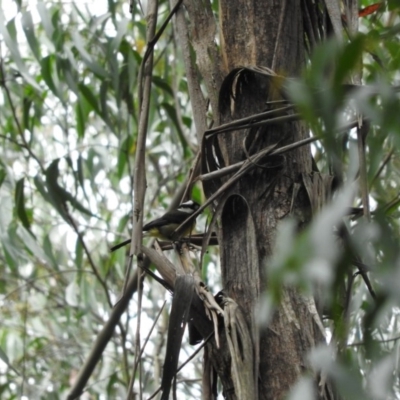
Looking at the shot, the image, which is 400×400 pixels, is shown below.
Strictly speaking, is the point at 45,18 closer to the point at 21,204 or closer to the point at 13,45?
the point at 13,45

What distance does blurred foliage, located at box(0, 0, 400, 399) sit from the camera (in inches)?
30.4

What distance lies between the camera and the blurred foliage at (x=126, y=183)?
772mm

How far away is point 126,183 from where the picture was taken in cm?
531

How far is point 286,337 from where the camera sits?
4.20 feet

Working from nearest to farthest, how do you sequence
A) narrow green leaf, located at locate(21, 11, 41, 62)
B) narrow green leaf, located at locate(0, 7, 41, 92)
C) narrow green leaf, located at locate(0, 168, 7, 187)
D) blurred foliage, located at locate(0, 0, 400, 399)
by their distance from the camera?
blurred foliage, located at locate(0, 0, 400, 399)
narrow green leaf, located at locate(0, 7, 41, 92)
narrow green leaf, located at locate(21, 11, 41, 62)
narrow green leaf, located at locate(0, 168, 7, 187)

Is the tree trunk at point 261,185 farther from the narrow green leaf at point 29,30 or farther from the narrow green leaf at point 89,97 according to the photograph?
the narrow green leaf at point 89,97

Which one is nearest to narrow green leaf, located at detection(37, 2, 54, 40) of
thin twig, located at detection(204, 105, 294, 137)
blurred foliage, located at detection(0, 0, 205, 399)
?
blurred foliage, located at detection(0, 0, 205, 399)

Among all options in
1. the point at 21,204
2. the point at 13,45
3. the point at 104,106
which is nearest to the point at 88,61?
the point at 104,106

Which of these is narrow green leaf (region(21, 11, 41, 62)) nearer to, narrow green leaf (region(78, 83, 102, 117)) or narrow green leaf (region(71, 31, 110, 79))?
narrow green leaf (region(71, 31, 110, 79))

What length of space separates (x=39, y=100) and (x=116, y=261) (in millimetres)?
997

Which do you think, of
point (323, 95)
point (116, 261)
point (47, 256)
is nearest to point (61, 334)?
point (116, 261)

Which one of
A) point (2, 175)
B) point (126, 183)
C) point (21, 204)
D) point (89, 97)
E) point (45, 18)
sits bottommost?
point (21, 204)

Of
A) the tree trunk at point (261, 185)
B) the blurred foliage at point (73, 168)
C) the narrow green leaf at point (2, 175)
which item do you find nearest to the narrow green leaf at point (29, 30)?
the blurred foliage at point (73, 168)

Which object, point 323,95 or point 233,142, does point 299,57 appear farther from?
point 323,95
